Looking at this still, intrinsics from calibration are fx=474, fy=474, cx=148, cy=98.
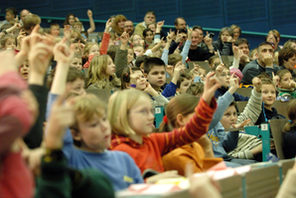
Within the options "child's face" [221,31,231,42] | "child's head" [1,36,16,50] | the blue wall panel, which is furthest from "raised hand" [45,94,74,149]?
the blue wall panel

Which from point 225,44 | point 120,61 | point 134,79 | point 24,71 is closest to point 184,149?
point 24,71

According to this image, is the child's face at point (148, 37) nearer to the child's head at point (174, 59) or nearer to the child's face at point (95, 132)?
the child's head at point (174, 59)

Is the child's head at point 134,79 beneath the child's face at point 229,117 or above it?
above

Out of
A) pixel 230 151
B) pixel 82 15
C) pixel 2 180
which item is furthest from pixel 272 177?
pixel 82 15

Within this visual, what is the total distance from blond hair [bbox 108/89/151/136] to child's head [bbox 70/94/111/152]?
15.4 inches

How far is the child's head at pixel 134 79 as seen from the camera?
4504 millimetres

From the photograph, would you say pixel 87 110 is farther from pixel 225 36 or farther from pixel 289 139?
pixel 225 36

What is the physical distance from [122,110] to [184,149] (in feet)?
1.66

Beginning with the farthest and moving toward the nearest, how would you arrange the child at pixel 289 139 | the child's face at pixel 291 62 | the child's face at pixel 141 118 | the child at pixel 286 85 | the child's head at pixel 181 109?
the child's face at pixel 291 62 → the child at pixel 286 85 → the child at pixel 289 139 → the child's head at pixel 181 109 → the child's face at pixel 141 118

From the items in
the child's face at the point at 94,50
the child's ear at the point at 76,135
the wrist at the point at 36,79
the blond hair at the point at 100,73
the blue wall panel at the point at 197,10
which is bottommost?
the child's ear at the point at 76,135

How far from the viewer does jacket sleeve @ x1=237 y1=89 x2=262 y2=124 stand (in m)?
4.57

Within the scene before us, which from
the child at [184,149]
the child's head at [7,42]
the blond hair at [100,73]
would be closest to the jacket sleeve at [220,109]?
the child at [184,149]

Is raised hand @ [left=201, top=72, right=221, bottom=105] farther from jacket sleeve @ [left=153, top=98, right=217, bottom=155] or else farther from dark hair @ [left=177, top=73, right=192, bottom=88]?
dark hair @ [left=177, top=73, right=192, bottom=88]

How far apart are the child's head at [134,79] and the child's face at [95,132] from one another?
2.31 meters
